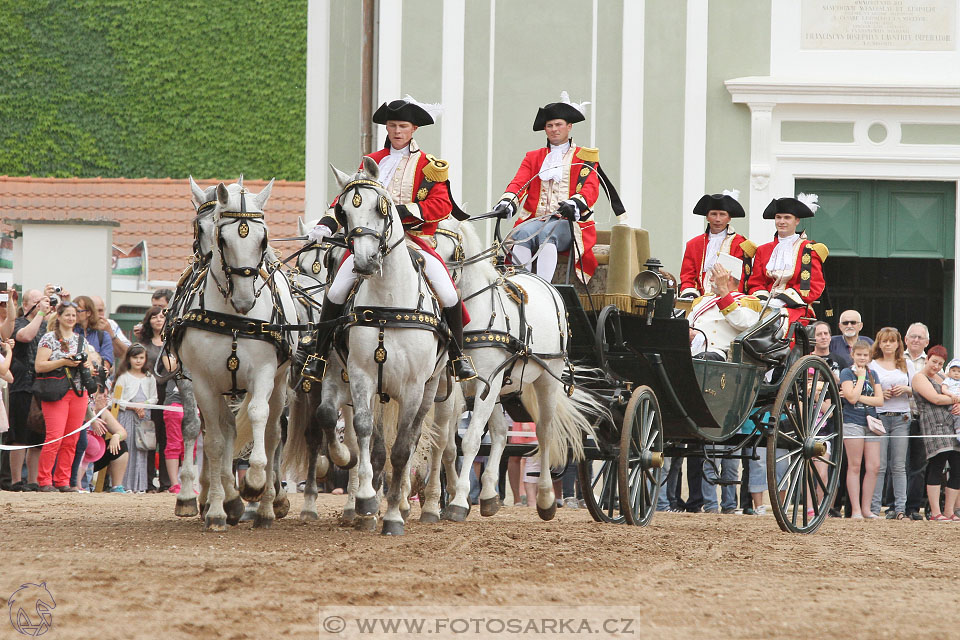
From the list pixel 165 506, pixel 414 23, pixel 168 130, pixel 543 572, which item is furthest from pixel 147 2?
pixel 543 572

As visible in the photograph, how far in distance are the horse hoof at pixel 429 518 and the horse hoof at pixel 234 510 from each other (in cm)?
126

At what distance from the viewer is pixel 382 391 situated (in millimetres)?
8625

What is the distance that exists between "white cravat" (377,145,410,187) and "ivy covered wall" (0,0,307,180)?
2152cm

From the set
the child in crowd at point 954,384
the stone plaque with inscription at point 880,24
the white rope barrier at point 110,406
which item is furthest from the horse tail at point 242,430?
the stone plaque with inscription at point 880,24

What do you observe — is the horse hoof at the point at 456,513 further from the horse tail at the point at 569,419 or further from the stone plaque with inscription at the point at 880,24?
the stone plaque with inscription at the point at 880,24

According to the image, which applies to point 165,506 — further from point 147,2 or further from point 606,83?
point 147,2

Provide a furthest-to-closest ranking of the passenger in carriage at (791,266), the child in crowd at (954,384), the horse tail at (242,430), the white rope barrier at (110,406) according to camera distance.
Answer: the white rope barrier at (110,406)
the child in crowd at (954,384)
the passenger in carriage at (791,266)
the horse tail at (242,430)

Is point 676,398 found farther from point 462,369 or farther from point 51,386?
point 51,386

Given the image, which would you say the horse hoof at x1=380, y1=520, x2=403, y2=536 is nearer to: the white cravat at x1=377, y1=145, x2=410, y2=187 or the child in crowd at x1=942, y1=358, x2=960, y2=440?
the white cravat at x1=377, y1=145, x2=410, y2=187

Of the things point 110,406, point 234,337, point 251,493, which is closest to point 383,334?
point 234,337

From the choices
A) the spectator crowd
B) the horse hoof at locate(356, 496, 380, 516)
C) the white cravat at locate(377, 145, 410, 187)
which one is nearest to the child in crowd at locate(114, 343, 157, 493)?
the spectator crowd

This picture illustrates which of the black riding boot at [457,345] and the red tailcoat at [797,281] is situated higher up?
the red tailcoat at [797,281]

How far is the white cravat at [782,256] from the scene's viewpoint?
11.8 metres

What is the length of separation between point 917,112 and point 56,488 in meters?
11.0
